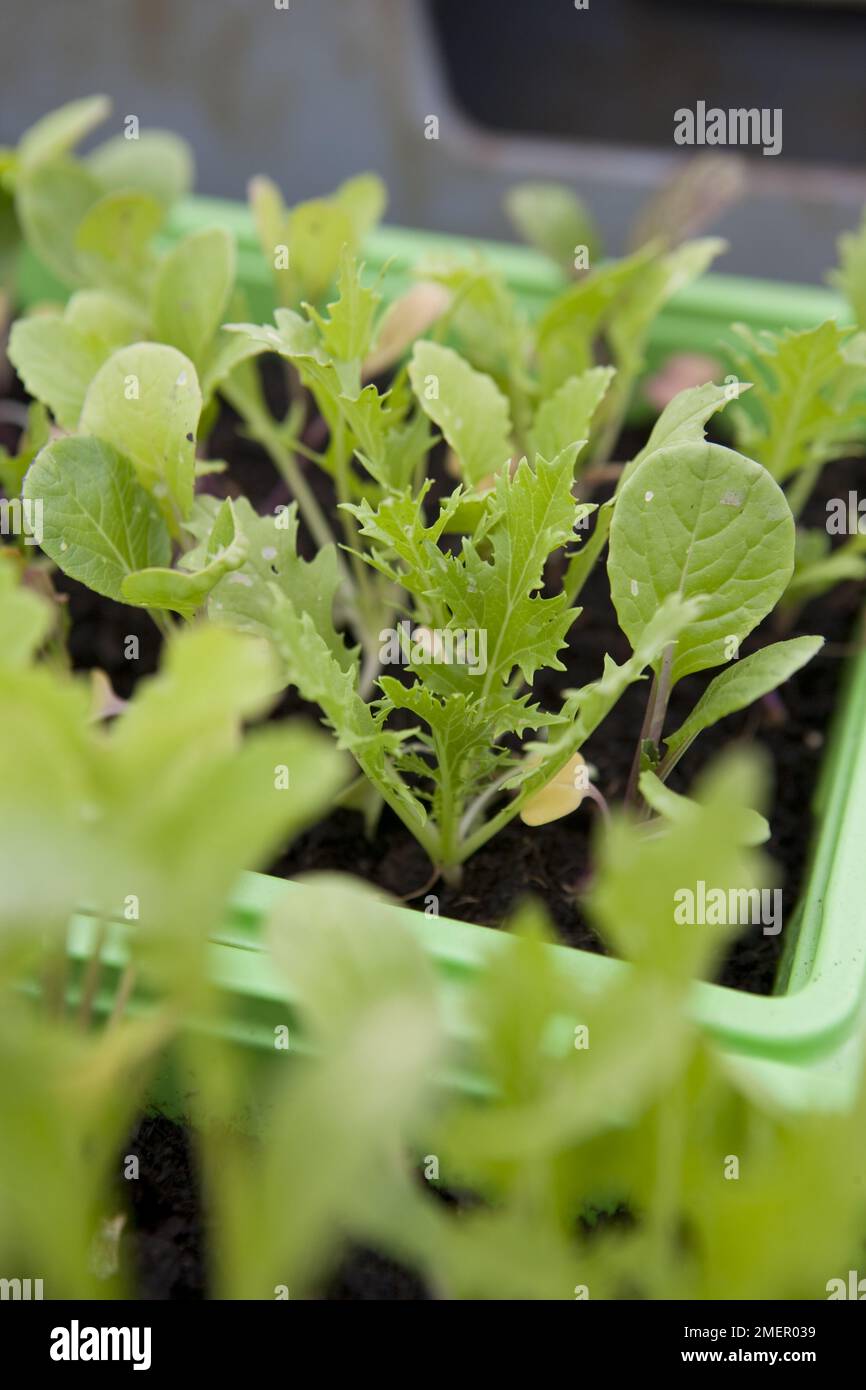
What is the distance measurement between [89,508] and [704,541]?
0.90 ft

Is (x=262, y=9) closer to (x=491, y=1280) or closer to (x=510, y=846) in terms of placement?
(x=510, y=846)

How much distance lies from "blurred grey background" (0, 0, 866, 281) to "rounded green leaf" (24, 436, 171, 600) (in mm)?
1006

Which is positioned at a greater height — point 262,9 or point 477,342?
point 262,9

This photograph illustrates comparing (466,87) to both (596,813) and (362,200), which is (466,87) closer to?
(362,200)

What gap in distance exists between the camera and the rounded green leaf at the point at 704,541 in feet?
1.65

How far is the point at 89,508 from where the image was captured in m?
0.58

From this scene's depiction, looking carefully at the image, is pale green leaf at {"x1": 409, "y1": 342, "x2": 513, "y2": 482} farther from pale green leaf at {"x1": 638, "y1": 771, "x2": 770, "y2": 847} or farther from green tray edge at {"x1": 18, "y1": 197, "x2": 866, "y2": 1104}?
pale green leaf at {"x1": 638, "y1": 771, "x2": 770, "y2": 847}

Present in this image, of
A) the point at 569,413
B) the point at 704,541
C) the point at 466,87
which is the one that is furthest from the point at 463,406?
the point at 466,87

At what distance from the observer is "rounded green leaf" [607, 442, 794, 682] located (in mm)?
502

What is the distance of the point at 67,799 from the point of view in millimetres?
306
